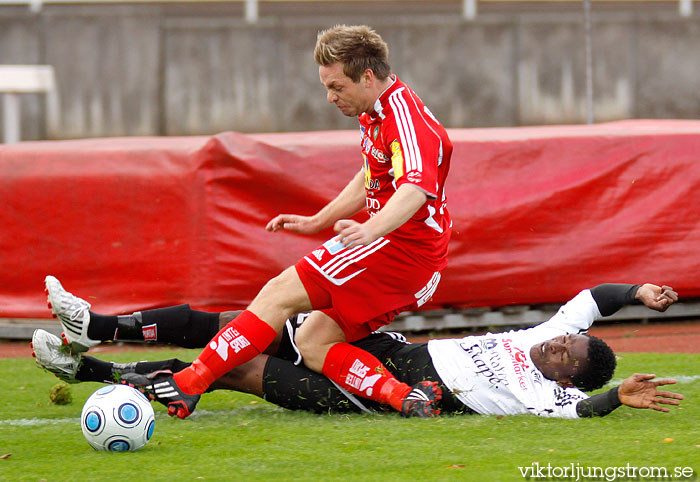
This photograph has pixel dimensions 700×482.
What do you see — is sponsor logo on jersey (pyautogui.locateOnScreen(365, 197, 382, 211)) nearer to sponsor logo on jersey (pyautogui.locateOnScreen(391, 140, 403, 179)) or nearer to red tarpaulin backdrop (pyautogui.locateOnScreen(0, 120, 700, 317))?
sponsor logo on jersey (pyautogui.locateOnScreen(391, 140, 403, 179))

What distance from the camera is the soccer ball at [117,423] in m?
4.03

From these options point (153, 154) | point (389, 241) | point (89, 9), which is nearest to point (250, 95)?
point (89, 9)

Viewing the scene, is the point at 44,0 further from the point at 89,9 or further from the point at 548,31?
the point at 548,31

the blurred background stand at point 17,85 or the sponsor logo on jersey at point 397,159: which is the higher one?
the blurred background stand at point 17,85

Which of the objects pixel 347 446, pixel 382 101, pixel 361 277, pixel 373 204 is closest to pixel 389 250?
pixel 361 277

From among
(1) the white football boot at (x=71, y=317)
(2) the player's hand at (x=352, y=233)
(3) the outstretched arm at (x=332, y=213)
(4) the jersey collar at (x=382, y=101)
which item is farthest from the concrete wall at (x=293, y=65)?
(2) the player's hand at (x=352, y=233)

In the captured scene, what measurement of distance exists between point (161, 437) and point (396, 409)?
3.55 ft

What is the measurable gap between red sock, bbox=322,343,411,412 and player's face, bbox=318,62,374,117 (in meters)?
1.13

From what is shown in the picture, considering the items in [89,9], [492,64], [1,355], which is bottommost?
[1,355]

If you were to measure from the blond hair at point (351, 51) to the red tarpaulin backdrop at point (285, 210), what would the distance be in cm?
286

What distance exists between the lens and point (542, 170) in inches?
301

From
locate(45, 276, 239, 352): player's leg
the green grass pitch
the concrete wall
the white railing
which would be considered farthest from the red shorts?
the white railing

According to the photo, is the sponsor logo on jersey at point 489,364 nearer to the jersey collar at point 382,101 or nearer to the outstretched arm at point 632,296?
the outstretched arm at point 632,296

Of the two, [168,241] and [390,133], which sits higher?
[390,133]
